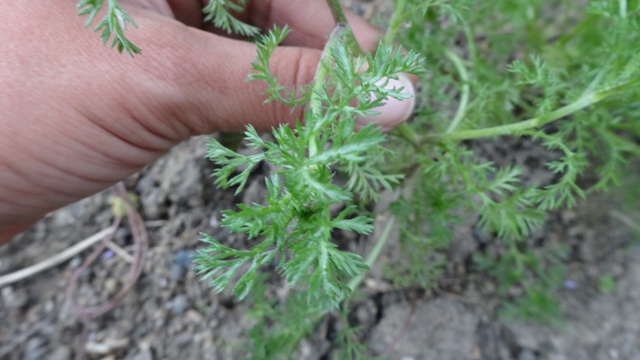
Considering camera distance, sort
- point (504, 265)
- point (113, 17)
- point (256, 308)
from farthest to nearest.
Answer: point (504, 265), point (256, 308), point (113, 17)

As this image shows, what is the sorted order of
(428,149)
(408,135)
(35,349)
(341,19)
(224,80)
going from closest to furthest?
(341,19), (224,80), (408,135), (428,149), (35,349)

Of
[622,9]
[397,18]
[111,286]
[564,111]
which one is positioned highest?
[622,9]

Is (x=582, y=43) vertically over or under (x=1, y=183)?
over

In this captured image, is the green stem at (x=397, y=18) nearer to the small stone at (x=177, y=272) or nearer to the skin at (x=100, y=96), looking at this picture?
the skin at (x=100, y=96)

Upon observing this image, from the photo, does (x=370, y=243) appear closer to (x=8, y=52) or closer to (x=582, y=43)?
(x=582, y=43)

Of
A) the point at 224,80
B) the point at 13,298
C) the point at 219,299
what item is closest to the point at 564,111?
the point at 224,80

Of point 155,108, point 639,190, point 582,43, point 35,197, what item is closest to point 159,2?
point 155,108

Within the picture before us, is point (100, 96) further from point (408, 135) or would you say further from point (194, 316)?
point (194, 316)
